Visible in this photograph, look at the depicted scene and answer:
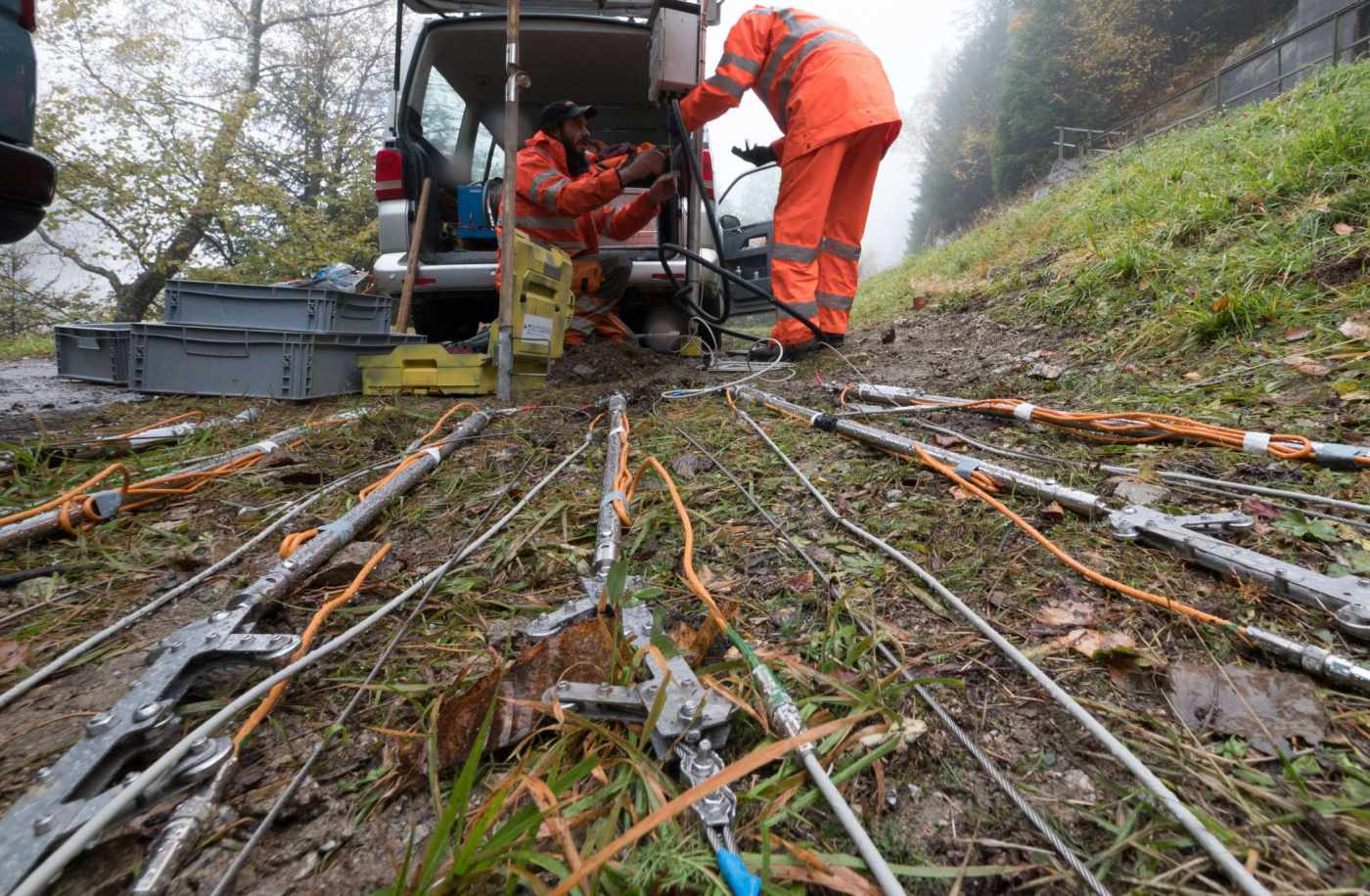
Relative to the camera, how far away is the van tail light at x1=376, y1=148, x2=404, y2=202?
3.94m

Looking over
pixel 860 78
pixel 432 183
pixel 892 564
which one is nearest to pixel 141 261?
pixel 432 183

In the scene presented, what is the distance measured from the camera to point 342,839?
664 millimetres

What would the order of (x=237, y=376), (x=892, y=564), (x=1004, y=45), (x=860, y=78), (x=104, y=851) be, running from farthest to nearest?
1. (x=1004, y=45)
2. (x=860, y=78)
3. (x=237, y=376)
4. (x=892, y=564)
5. (x=104, y=851)

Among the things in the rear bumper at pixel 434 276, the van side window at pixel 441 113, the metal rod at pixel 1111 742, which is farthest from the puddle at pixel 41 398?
the metal rod at pixel 1111 742

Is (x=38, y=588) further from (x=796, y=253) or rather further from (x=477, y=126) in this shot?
(x=477, y=126)

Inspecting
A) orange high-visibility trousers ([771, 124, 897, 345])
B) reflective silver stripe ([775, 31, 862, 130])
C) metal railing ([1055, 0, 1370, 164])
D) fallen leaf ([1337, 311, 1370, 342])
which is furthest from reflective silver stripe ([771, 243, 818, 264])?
metal railing ([1055, 0, 1370, 164])

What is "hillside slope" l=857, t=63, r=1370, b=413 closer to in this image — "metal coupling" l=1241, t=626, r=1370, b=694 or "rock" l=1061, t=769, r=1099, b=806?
"metal coupling" l=1241, t=626, r=1370, b=694

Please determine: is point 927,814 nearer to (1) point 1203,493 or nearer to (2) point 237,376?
(1) point 1203,493

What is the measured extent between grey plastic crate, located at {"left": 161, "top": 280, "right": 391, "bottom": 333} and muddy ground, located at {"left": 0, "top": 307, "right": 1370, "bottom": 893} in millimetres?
1566

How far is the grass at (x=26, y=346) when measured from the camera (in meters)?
7.24

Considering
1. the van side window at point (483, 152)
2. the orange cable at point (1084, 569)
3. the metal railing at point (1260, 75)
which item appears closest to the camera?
the orange cable at point (1084, 569)

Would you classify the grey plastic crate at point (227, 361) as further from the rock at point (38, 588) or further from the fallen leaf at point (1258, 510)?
the fallen leaf at point (1258, 510)

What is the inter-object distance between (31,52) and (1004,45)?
4198 cm

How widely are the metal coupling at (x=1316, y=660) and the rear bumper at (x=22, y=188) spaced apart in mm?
3491
